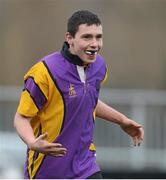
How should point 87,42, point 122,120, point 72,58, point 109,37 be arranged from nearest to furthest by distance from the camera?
point 87,42 < point 72,58 < point 122,120 < point 109,37

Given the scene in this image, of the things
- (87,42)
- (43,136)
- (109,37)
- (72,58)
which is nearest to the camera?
(43,136)

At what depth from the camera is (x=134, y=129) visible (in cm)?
612

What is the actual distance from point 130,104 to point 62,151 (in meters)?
8.84

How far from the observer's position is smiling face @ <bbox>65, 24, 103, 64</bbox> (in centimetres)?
554

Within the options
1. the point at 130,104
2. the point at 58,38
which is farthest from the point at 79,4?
the point at 130,104

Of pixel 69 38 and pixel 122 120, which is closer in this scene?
pixel 69 38

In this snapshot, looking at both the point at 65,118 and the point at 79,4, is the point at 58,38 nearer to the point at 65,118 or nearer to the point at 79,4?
the point at 79,4

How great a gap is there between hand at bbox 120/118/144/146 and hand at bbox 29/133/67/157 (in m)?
0.91

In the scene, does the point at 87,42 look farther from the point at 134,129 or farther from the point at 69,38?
the point at 134,129

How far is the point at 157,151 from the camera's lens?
13.7 m

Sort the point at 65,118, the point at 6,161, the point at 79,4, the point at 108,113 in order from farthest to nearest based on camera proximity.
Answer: the point at 79,4 → the point at 6,161 → the point at 108,113 → the point at 65,118

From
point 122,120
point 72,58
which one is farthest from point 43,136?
point 122,120

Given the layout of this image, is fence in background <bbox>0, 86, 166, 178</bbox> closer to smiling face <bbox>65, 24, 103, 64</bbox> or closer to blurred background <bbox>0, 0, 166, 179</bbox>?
blurred background <bbox>0, 0, 166, 179</bbox>

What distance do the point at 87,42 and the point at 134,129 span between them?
0.87 metres
